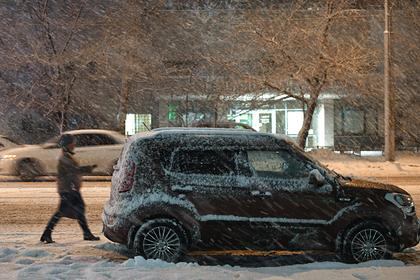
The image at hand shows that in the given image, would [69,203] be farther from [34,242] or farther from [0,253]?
[0,253]

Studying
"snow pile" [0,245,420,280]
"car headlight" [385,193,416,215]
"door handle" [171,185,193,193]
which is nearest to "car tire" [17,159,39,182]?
"snow pile" [0,245,420,280]

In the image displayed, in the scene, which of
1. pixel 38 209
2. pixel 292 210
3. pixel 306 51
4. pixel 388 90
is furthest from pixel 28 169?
pixel 388 90

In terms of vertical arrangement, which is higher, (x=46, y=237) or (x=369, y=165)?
(x=369, y=165)

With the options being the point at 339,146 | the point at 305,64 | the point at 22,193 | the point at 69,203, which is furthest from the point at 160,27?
the point at 69,203

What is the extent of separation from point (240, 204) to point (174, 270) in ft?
4.66

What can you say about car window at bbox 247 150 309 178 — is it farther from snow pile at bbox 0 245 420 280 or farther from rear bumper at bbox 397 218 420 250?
rear bumper at bbox 397 218 420 250

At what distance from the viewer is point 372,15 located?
27.8 metres

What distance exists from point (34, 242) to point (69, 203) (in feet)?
2.62


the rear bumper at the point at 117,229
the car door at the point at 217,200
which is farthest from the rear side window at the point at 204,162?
the rear bumper at the point at 117,229

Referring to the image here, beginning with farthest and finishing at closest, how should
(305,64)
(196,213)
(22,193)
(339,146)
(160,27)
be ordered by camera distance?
(339,146)
(160,27)
(305,64)
(22,193)
(196,213)

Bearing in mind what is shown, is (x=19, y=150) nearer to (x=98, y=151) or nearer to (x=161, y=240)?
(x=98, y=151)

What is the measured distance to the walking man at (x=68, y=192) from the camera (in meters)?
9.33

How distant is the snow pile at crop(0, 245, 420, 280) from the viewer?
6.75 meters

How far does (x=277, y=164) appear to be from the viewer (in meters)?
8.27
